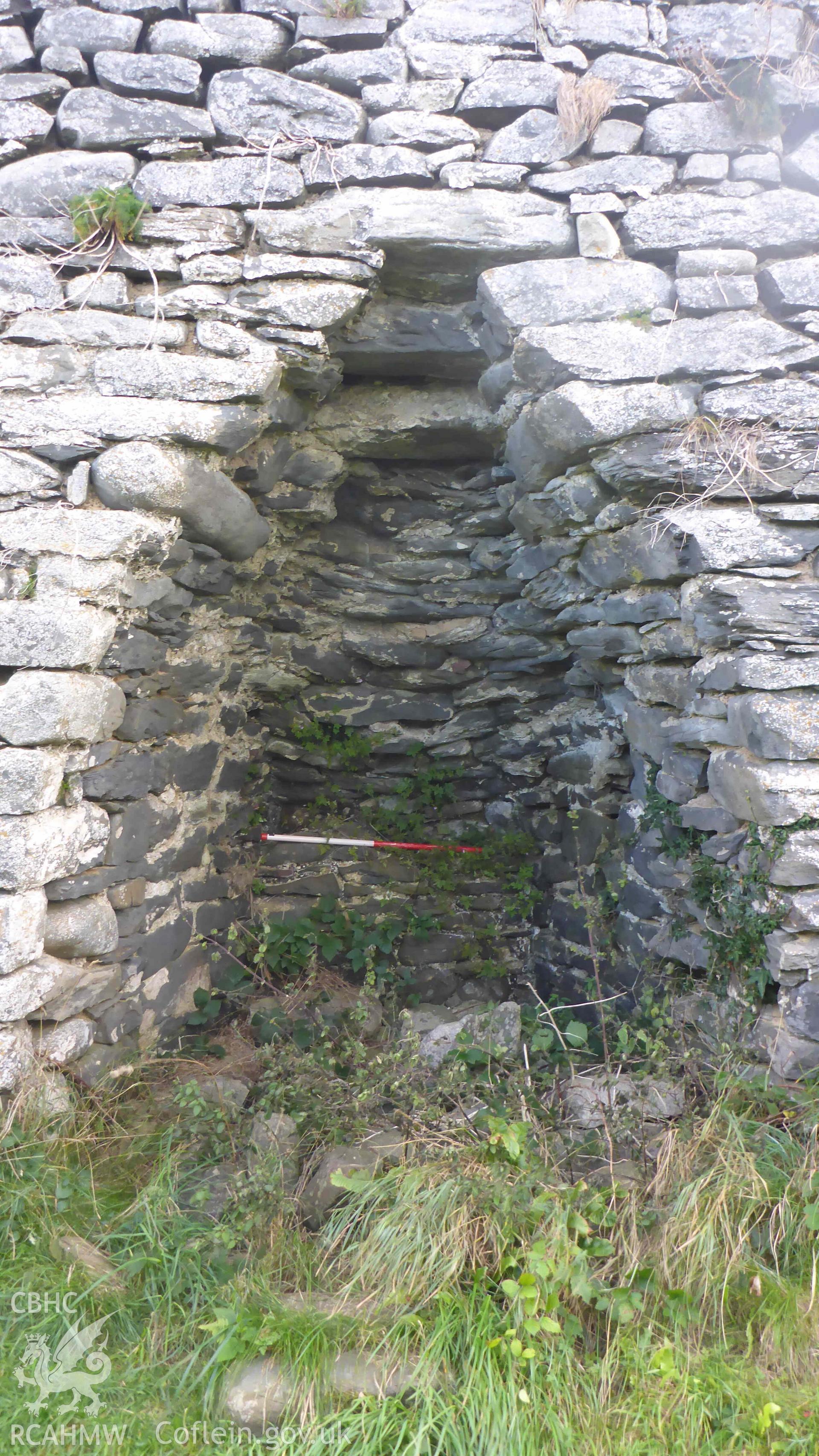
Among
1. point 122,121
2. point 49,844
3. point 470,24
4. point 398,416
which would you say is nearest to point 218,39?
point 122,121

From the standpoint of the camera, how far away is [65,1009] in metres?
2.65

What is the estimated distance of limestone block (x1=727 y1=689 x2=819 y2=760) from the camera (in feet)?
7.77

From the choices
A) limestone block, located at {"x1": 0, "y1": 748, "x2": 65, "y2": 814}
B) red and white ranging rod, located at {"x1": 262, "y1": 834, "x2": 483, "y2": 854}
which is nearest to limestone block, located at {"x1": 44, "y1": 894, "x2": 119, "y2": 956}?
limestone block, located at {"x1": 0, "y1": 748, "x2": 65, "y2": 814}

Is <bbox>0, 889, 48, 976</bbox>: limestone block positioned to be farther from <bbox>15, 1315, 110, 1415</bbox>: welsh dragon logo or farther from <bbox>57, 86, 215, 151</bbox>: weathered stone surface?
<bbox>57, 86, 215, 151</bbox>: weathered stone surface

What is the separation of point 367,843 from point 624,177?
2842 mm

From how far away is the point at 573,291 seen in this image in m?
2.82

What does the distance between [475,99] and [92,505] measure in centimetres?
176

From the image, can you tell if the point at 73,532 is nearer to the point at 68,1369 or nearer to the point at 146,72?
the point at 146,72

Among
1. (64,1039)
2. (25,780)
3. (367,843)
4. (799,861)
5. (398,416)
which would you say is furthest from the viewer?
(367,843)

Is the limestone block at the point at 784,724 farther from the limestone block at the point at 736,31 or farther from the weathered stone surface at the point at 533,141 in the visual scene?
the limestone block at the point at 736,31

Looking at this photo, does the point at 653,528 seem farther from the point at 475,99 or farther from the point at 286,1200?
the point at 286,1200

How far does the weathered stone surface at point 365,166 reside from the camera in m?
2.89

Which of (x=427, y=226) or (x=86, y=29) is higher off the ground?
(x=86, y=29)

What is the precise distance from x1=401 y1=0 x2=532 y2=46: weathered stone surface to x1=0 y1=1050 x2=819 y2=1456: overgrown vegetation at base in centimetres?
319
